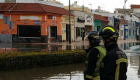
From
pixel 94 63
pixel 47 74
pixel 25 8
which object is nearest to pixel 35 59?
pixel 47 74

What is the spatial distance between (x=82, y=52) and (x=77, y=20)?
3437cm

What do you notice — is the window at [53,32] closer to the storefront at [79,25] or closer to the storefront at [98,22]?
the storefront at [79,25]

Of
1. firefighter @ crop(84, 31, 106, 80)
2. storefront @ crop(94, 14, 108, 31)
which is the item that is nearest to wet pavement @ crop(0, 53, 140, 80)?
firefighter @ crop(84, 31, 106, 80)

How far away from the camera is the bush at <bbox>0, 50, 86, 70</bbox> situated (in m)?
10.9

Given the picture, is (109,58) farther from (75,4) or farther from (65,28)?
(75,4)

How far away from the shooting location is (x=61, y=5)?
44.9m

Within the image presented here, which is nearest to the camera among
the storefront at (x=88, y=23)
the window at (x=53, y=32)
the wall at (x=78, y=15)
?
the window at (x=53, y=32)

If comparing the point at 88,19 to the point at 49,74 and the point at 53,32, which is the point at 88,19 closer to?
the point at 53,32

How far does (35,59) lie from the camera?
11820 millimetres

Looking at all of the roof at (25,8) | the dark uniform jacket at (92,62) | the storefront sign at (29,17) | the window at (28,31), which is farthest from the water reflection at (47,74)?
the window at (28,31)

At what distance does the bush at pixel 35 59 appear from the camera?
10.9 m

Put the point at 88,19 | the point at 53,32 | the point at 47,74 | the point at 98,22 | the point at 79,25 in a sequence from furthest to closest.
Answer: the point at 98,22 → the point at 88,19 → the point at 79,25 → the point at 53,32 → the point at 47,74

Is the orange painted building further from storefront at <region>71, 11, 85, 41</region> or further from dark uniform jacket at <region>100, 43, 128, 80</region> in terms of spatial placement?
dark uniform jacket at <region>100, 43, 128, 80</region>

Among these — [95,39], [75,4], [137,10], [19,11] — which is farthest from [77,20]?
[137,10]
